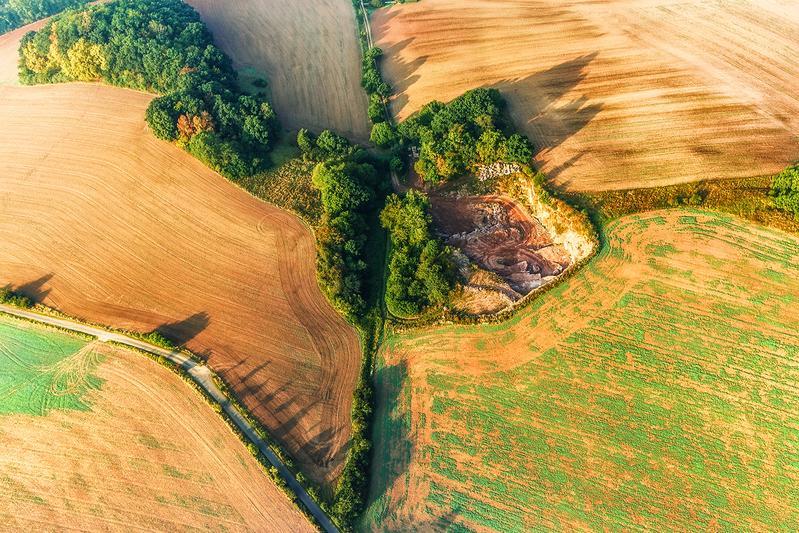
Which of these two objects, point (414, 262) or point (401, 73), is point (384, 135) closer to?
point (401, 73)

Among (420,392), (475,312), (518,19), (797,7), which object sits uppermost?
(518,19)

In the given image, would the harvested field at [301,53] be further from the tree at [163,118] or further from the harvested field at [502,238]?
the harvested field at [502,238]

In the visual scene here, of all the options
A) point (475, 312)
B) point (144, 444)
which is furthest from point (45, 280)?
point (475, 312)

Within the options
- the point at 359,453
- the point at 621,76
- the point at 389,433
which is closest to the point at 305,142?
the point at 389,433

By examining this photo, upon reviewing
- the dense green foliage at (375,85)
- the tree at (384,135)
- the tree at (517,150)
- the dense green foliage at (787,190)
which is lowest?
the dense green foliage at (787,190)

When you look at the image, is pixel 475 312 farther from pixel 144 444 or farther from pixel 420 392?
pixel 144 444

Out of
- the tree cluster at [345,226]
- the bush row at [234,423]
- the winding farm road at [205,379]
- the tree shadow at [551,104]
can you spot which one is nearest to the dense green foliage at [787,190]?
the tree shadow at [551,104]
